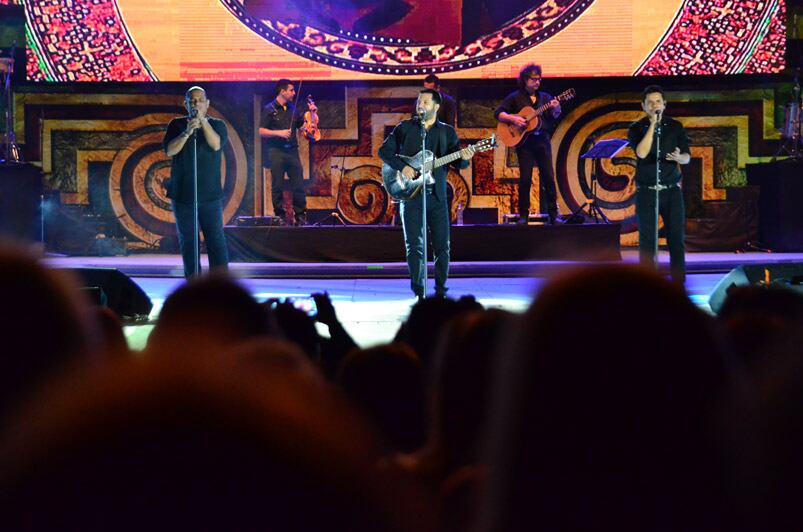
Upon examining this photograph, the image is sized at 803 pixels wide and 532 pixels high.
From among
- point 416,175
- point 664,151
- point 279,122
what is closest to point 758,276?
point 664,151

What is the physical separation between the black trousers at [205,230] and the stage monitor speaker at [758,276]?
3.60 m

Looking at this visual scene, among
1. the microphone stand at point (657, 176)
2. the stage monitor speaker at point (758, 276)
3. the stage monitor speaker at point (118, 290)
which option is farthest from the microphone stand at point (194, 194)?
the stage monitor speaker at point (758, 276)

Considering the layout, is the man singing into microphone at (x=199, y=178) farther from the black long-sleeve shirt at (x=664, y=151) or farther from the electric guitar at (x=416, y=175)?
the black long-sleeve shirt at (x=664, y=151)

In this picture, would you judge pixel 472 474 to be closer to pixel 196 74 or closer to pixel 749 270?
pixel 749 270

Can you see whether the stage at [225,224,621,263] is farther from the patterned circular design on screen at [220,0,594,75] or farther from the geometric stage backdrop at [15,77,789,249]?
the patterned circular design on screen at [220,0,594,75]

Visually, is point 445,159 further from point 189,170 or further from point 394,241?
point 394,241

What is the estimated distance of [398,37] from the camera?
1359 centimetres

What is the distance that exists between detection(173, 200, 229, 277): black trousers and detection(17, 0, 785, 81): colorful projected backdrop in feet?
21.1

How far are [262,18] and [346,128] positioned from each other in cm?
194

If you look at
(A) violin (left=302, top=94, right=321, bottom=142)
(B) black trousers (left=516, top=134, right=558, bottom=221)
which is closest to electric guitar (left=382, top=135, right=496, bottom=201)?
(B) black trousers (left=516, top=134, right=558, bottom=221)

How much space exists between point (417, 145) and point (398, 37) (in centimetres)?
606

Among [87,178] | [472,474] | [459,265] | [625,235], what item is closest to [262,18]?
[87,178]

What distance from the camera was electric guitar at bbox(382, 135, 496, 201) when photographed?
7688 mm

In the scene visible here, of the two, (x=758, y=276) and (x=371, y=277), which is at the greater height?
(x=758, y=276)
